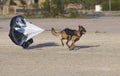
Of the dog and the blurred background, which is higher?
the dog

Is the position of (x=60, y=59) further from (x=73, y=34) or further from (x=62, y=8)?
(x=62, y=8)

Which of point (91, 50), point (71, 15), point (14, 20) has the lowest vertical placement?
point (71, 15)

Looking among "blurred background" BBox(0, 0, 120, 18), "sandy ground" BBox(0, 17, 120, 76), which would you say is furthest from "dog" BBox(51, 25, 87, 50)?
"blurred background" BBox(0, 0, 120, 18)

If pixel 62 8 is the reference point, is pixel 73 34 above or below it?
above

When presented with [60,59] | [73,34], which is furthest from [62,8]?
[60,59]

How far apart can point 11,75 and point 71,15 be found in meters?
36.3

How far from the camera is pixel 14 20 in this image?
16375mm

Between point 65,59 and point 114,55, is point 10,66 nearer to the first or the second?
point 65,59

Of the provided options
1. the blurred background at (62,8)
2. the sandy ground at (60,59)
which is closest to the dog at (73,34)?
the sandy ground at (60,59)

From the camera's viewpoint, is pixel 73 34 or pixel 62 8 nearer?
pixel 73 34

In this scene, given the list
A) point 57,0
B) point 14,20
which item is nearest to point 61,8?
point 57,0

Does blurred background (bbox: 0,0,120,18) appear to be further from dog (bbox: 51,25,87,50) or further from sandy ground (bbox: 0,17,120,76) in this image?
dog (bbox: 51,25,87,50)

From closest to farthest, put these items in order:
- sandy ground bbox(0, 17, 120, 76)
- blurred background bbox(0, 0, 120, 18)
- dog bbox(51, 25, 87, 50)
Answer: sandy ground bbox(0, 17, 120, 76) < dog bbox(51, 25, 87, 50) < blurred background bbox(0, 0, 120, 18)

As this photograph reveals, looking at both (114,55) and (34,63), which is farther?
(114,55)
